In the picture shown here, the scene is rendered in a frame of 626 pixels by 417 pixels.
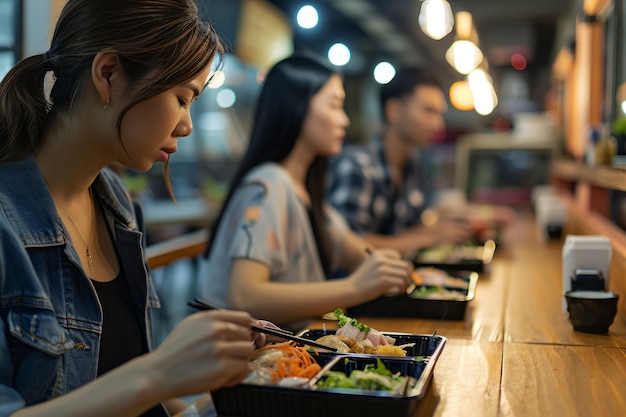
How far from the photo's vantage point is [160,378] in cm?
112

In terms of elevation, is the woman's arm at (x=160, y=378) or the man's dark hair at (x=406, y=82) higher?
the man's dark hair at (x=406, y=82)

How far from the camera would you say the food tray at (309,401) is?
3.91 ft

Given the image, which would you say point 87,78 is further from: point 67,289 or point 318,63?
point 318,63

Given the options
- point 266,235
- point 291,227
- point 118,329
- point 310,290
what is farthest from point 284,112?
point 118,329

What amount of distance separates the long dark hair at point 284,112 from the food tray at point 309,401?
1.41m

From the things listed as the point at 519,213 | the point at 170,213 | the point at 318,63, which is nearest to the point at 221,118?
the point at 170,213

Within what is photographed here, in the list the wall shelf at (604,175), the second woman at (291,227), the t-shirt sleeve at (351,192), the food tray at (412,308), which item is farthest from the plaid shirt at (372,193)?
the food tray at (412,308)

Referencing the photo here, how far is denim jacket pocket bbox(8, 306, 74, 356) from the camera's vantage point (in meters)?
1.26

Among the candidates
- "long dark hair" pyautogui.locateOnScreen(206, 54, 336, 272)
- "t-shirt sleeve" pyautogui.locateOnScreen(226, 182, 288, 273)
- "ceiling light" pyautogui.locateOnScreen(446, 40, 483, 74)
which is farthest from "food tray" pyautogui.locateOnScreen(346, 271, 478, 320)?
"ceiling light" pyautogui.locateOnScreen(446, 40, 483, 74)

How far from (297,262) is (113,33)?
132 cm

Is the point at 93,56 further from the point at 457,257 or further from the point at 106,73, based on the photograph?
the point at 457,257

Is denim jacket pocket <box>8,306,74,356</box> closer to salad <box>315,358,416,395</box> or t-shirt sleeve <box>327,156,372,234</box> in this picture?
salad <box>315,358,416,395</box>

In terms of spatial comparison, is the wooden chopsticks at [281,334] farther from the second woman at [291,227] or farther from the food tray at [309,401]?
the second woman at [291,227]

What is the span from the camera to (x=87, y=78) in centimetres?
146
